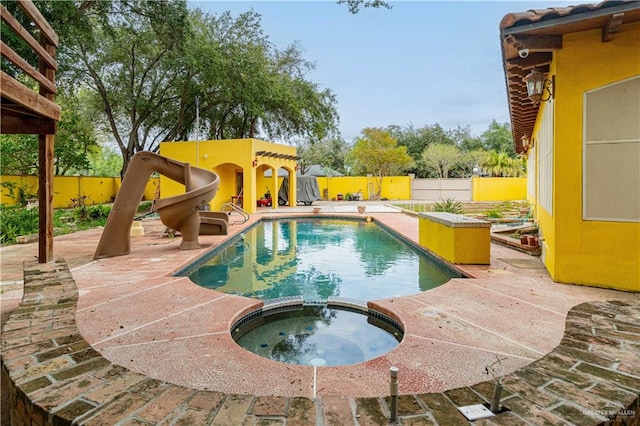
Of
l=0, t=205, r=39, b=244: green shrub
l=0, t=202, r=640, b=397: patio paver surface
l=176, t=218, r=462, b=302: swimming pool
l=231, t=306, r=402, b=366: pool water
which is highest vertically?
l=0, t=205, r=39, b=244: green shrub

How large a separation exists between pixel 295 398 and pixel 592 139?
4.93m

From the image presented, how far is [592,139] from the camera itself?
473 cm

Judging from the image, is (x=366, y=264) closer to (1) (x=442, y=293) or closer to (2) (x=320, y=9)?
(1) (x=442, y=293)

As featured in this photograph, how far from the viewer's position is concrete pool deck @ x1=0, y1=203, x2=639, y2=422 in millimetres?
2553

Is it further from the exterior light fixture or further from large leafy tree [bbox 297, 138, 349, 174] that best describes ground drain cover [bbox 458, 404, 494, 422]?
large leafy tree [bbox 297, 138, 349, 174]

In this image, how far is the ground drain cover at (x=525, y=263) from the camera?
238 inches

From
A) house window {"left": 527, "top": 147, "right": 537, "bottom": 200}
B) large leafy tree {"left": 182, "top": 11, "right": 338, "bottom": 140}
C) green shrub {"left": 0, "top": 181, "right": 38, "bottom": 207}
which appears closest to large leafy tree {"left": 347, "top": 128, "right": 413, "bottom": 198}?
large leafy tree {"left": 182, "top": 11, "right": 338, "bottom": 140}

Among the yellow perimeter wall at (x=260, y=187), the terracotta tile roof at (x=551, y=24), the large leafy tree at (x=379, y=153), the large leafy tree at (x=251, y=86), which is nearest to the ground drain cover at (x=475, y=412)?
the terracotta tile roof at (x=551, y=24)

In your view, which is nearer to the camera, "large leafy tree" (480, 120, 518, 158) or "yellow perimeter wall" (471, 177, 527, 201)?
"yellow perimeter wall" (471, 177, 527, 201)

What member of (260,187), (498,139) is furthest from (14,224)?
(498,139)

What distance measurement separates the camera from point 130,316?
152 inches

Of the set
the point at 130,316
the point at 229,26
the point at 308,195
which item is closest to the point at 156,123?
the point at 229,26

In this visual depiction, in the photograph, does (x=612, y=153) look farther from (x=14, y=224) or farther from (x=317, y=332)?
(x=14, y=224)

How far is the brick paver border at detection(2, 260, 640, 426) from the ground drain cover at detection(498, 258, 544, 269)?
135 inches
